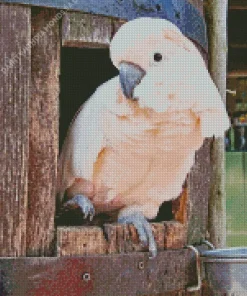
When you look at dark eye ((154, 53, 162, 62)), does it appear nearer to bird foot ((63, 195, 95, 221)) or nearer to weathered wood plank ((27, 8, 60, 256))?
weathered wood plank ((27, 8, 60, 256))

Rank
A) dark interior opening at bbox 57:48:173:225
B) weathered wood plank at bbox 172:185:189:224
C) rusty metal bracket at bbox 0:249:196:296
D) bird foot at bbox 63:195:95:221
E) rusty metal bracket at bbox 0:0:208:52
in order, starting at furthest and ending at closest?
dark interior opening at bbox 57:48:173:225
weathered wood plank at bbox 172:185:189:224
bird foot at bbox 63:195:95:221
rusty metal bracket at bbox 0:0:208:52
rusty metal bracket at bbox 0:249:196:296

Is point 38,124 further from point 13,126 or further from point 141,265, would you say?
point 141,265

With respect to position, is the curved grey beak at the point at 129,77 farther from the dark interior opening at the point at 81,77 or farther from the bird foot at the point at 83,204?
the dark interior opening at the point at 81,77

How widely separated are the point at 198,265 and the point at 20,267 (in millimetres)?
535

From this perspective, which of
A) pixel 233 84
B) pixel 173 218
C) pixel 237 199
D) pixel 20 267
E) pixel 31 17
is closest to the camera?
pixel 20 267

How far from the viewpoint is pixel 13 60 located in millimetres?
1642

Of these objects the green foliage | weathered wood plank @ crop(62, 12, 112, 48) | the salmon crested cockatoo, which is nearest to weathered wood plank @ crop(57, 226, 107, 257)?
the salmon crested cockatoo

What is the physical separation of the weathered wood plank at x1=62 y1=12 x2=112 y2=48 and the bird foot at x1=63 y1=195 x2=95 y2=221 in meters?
0.40

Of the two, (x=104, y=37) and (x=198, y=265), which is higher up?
(x=104, y=37)

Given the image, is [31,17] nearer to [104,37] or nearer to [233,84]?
[104,37]

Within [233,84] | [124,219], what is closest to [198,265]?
[124,219]

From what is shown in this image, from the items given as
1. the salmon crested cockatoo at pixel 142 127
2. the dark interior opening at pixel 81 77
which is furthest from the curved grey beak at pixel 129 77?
the dark interior opening at pixel 81 77

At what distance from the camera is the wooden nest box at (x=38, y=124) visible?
1629 mm

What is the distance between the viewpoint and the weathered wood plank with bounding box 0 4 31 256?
1.62m
